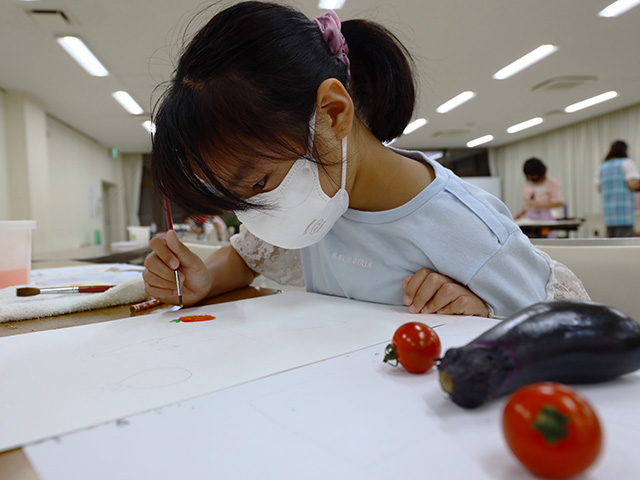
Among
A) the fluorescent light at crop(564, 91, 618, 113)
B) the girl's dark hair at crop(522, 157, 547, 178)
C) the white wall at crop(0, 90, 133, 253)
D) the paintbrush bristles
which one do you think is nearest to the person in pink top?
the girl's dark hair at crop(522, 157, 547, 178)

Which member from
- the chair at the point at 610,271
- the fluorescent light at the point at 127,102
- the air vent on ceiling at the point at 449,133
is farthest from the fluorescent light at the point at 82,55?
the air vent on ceiling at the point at 449,133

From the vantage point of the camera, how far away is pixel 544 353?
0.25 meters

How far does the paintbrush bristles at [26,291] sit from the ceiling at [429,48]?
4.67ft

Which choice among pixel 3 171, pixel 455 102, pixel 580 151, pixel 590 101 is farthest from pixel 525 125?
pixel 3 171

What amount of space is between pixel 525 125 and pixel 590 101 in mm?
1311

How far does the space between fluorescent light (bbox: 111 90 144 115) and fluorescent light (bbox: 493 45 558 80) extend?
13.5ft

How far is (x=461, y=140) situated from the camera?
8164 millimetres

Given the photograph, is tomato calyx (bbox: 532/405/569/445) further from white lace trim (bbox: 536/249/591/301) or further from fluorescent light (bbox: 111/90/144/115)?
fluorescent light (bbox: 111/90/144/115)

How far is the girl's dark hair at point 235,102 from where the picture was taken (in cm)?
53

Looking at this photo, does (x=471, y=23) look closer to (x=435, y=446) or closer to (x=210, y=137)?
(x=210, y=137)

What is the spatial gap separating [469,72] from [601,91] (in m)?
2.16

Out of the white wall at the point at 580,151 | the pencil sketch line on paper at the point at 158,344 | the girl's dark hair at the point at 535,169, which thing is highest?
the white wall at the point at 580,151

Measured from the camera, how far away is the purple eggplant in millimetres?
244

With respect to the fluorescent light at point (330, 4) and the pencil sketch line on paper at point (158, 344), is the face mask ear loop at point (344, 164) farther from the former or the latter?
→ the fluorescent light at point (330, 4)
